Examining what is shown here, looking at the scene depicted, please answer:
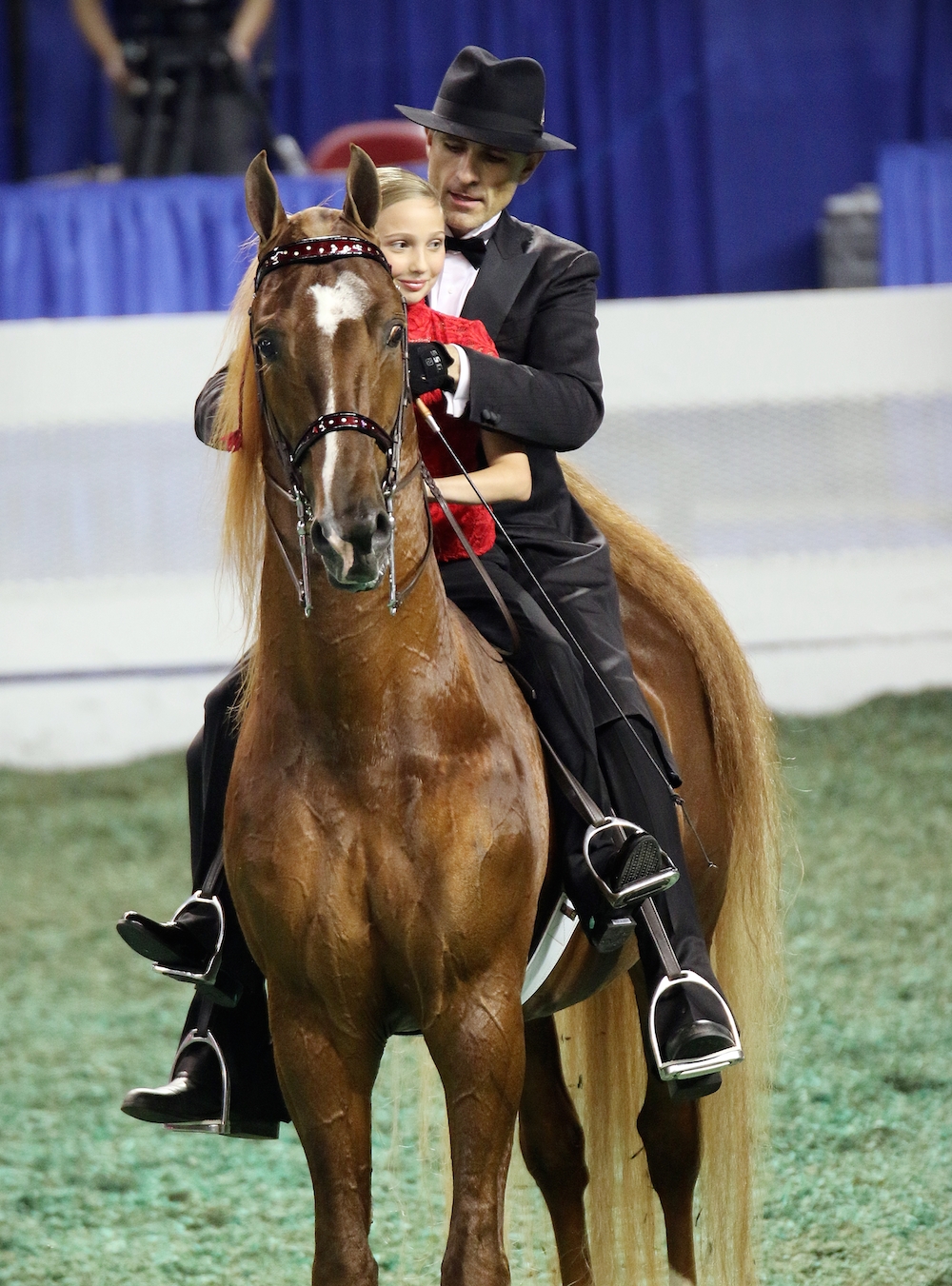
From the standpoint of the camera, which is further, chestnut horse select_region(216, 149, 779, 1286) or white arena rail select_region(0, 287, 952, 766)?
white arena rail select_region(0, 287, 952, 766)

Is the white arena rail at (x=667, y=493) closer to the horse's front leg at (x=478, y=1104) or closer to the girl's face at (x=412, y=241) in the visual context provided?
the girl's face at (x=412, y=241)

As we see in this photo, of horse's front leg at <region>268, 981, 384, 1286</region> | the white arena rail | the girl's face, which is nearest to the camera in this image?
horse's front leg at <region>268, 981, 384, 1286</region>

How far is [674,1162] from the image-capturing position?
3246 mm

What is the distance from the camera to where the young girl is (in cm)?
245

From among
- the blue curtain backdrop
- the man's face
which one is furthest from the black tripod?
the man's face

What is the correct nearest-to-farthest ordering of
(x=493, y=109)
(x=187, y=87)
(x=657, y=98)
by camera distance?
1. (x=493, y=109)
2. (x=187, y=87)
3. (x=657, y=98)

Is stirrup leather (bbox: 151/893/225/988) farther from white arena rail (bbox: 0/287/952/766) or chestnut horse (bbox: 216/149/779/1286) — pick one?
white arena rail (bbox: 0/287/952/766)

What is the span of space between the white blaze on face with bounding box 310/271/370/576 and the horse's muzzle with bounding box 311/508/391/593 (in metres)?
0.04

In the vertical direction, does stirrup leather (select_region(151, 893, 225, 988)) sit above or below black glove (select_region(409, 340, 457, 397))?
below

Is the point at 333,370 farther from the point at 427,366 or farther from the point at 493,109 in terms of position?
the point at 493,109

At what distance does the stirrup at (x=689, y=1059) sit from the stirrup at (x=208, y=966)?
2.23 feet

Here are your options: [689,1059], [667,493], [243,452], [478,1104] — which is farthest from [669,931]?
[667,493]

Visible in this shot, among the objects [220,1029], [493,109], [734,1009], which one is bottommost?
[734,1009]

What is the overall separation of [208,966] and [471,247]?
1.26m
